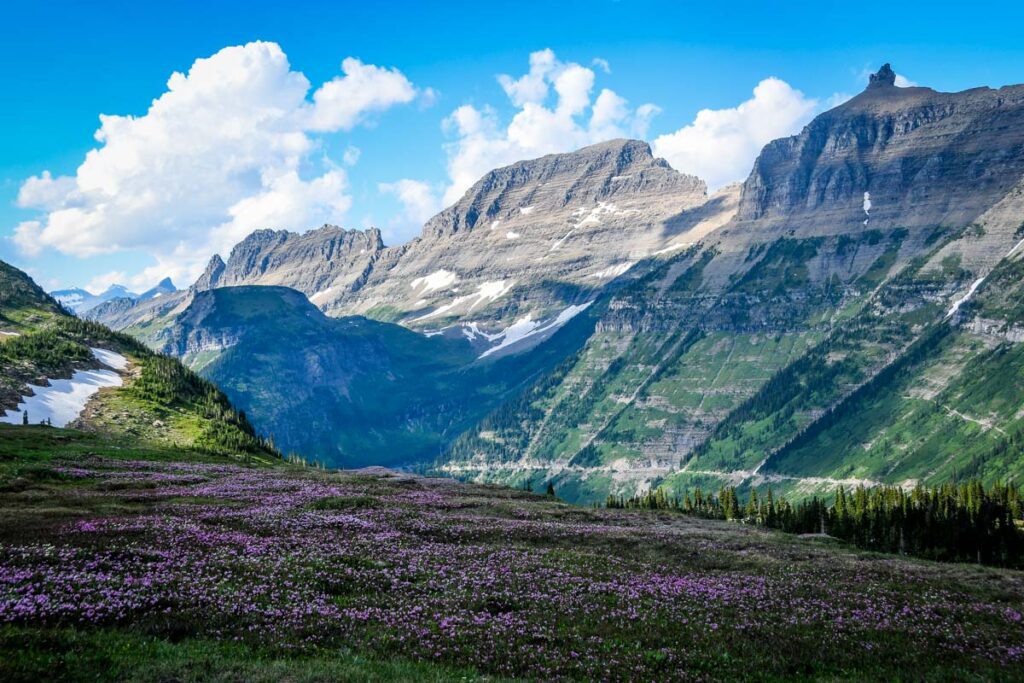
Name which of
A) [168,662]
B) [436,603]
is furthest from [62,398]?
[168,662]

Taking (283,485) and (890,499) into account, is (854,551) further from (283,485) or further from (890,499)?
(890,499)

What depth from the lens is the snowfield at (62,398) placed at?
13038 centimetres

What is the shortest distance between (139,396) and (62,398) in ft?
54.5

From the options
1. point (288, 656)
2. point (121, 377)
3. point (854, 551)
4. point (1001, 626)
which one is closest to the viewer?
point (288, 656)

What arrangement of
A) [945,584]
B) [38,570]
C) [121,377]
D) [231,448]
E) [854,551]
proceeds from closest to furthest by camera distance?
1. [38,570]
2. [945,584]
3. [854,551]
4. [231,448]
5. [121,377]

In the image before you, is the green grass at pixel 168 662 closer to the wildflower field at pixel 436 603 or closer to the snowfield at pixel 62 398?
the wildflower field at pixel 436 603

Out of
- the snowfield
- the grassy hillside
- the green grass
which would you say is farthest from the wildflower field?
the snowfield

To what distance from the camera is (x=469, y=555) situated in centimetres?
4353

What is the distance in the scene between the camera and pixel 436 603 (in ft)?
105

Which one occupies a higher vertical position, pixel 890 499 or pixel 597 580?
pixel 597 580


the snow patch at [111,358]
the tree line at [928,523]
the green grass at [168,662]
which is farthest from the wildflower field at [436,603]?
the snow patch at [111,358]

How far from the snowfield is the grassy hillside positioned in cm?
182

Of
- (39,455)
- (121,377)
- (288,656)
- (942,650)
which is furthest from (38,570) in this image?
(121,377)

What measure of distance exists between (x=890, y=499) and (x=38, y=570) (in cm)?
16399
